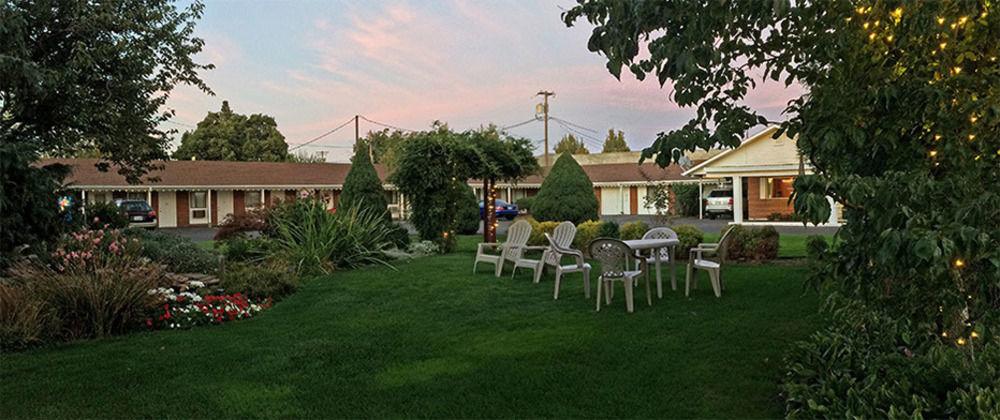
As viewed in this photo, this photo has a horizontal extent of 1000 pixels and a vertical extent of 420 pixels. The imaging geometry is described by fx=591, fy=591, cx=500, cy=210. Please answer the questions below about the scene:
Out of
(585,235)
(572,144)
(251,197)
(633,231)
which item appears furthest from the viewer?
(572,144)

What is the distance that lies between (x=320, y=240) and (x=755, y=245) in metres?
7.70

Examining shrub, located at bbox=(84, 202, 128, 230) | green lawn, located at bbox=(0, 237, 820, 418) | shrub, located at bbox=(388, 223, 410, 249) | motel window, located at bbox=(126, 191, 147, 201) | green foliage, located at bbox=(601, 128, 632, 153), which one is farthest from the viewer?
green foliage, located at bbox=(601, 128, 632, 153)

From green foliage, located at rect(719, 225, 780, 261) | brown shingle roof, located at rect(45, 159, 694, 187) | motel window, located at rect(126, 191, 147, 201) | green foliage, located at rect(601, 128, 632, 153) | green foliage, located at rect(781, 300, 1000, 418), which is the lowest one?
green foliage, located at rect(781, 300, 1000, 418)

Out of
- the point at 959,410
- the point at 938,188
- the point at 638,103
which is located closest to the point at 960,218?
the point at 938,188

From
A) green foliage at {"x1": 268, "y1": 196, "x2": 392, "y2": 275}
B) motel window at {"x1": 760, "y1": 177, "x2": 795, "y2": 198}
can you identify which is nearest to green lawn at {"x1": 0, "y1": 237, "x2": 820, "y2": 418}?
green foliage at {"x1": 268, "y1": 196, "x2": 392, "y2": 275}

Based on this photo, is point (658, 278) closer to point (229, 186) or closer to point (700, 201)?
point (700, 201)

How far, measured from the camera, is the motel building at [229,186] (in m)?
27.6

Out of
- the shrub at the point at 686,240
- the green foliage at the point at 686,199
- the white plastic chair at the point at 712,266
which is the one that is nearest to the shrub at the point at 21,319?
the white plastic chair at the point at 712,266

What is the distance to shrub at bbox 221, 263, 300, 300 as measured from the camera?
750 cm

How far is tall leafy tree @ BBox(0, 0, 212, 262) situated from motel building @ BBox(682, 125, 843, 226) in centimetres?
1593

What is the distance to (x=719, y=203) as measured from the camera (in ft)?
90.8

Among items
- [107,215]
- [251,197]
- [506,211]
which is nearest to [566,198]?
[107,215]

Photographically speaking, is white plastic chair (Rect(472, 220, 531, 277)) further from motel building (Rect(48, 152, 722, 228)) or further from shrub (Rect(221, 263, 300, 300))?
motel building (Rect(48, 152, 722, 228))

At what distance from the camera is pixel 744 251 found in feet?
35.1
